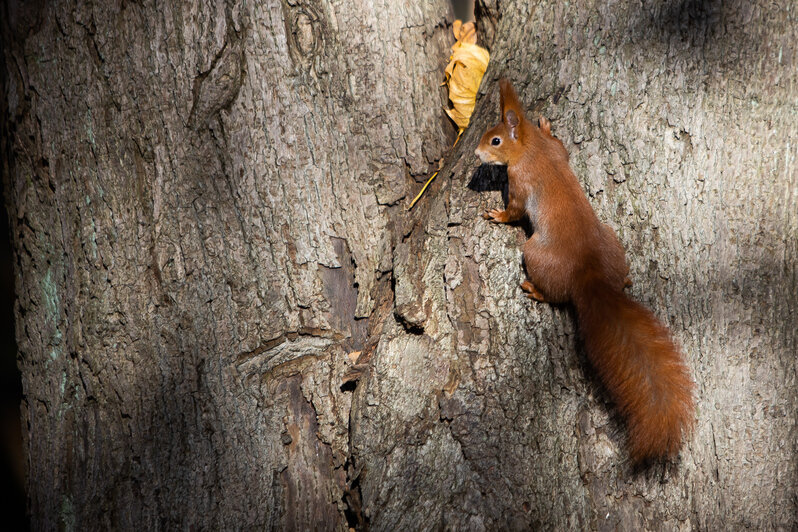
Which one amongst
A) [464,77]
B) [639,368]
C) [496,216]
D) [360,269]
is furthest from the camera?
[464,77]

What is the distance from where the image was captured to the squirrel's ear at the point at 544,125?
1.87m

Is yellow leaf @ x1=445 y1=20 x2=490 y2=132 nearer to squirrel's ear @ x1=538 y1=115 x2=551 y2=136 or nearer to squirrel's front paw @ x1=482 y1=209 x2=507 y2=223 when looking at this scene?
squirrel's ear @ x1=538 y1=115 x2=551 y2=136

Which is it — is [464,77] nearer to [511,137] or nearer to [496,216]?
[511,137]

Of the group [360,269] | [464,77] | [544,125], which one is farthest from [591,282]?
[464,77]

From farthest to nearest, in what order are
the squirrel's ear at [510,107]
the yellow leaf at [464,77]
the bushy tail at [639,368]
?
the yellow leaf at [464,77] < the squirrel's ear at [510,107] < the bushy tail at [639,368]

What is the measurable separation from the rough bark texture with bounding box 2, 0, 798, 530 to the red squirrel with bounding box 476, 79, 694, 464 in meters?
0.05

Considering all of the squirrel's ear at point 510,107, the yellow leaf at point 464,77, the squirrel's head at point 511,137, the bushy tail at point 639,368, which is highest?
the yellow leaf at point 464,77

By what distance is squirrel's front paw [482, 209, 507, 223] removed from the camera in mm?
1837

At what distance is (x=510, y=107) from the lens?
187 centimetres

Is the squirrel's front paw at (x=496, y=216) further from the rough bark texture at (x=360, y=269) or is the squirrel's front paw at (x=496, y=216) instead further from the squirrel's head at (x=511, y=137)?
the squirrel's head at (x=511, y=137)

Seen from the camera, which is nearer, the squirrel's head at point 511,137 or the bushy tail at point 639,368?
the bushy tail at point 639,368

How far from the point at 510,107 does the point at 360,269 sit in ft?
2.23

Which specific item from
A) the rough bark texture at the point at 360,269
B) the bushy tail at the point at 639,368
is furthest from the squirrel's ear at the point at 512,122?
the bushy tail at the point at 639,368

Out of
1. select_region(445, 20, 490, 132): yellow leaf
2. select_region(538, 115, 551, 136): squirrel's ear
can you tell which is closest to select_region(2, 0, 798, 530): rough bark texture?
select_region(538, 115, 551, 136): squirrel's ear
